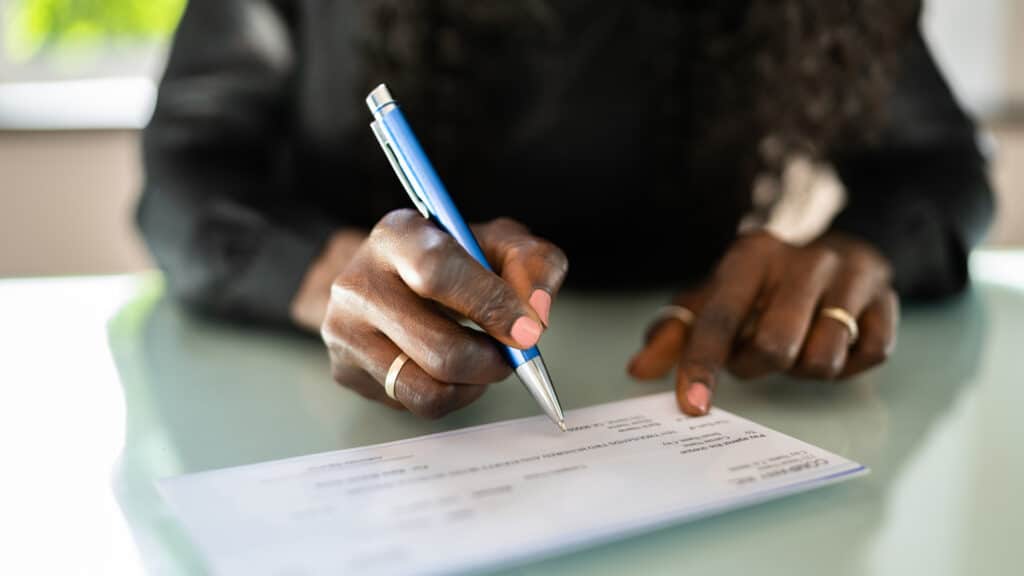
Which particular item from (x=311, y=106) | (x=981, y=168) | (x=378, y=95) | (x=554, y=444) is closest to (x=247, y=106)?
(x=311, y=106)

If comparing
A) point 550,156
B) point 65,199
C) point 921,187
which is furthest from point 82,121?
point 921,187

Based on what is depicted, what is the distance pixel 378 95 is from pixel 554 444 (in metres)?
0.21

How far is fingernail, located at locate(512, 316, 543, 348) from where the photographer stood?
1.42 ft

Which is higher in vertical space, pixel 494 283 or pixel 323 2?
pixel 323 2

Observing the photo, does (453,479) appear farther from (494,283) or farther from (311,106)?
(311,106)

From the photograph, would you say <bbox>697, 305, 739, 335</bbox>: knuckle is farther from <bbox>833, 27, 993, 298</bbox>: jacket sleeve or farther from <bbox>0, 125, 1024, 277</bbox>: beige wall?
<bbox>0, 125, 1024, 277</bbox>: beige wall

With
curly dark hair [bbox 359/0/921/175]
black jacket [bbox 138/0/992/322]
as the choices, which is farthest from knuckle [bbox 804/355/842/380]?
curly dark hair [bbox 359/0/921/175]

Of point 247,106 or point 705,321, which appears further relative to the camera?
point 247,106

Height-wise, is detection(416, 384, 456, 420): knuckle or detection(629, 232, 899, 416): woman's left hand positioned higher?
Answer: detection(629, 232, 899, 416): woman's left hand

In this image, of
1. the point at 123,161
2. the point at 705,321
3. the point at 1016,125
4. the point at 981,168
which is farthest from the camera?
the point at 1016,125

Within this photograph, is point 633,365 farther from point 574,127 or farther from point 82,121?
point 82,121

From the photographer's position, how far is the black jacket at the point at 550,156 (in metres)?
0.89

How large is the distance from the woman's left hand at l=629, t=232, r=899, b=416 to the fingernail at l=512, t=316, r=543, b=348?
0.41 feet

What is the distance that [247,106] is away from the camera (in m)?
0.98
